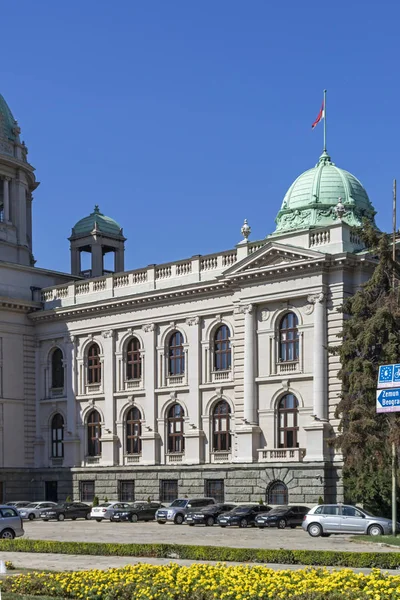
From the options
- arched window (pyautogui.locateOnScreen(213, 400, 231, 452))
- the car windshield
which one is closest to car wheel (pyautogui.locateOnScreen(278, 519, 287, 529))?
the car windshield

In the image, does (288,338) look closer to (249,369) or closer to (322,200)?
(249,369)

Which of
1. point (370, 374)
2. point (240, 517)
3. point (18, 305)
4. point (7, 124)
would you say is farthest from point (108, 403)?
point (7, 124)

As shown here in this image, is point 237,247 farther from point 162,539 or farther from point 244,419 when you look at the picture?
point 162,539

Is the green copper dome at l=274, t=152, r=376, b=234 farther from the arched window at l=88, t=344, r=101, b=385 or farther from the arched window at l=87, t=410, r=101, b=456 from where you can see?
the arched window at l=87, t=410, r=101, b=456

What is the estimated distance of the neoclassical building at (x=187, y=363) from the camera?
60.2 metres

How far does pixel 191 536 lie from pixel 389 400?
748 inches

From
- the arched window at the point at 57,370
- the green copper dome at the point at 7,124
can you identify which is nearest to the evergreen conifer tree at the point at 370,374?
the arched window at the point at 57,370

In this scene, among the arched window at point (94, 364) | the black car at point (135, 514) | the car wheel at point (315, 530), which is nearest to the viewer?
the car wheel at point (315, 530)

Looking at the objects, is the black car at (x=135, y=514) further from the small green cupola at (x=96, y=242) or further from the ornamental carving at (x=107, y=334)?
the small green cupola at (x=96, y=242)

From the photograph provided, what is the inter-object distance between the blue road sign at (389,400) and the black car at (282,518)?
23302 millimetres

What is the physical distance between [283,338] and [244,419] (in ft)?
17.7

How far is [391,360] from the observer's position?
49.8 m

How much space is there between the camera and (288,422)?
61.9 m

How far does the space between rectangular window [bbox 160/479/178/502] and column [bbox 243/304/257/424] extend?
830 cm
